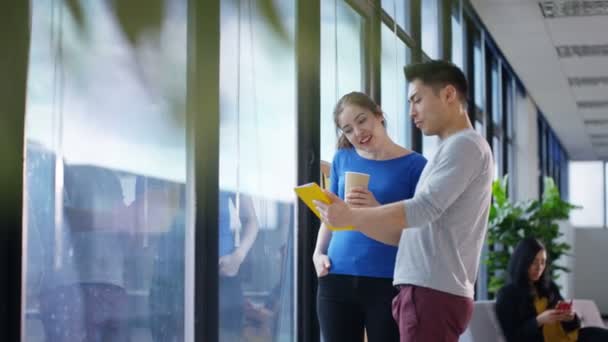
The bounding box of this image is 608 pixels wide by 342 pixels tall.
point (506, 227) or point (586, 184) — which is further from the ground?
point (586, 184)

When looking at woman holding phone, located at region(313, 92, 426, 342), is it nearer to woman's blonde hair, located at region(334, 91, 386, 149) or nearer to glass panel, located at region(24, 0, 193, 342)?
A: woman's blonde hair, located at region(334, 91, 386, 149)

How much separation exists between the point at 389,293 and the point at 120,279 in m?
0.72

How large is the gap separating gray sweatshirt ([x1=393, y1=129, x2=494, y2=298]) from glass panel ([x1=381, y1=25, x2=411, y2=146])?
8.40 ft

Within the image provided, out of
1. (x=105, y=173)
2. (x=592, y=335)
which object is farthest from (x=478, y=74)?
(x=105, y=173)

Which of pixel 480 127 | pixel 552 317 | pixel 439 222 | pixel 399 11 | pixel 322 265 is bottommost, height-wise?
pixel 552 317

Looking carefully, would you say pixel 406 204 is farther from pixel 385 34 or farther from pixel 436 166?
pixel 385 34

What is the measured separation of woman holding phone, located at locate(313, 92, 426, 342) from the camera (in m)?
2.42

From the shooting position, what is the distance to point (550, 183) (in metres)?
9.47

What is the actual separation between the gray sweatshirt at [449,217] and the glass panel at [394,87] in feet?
8.40

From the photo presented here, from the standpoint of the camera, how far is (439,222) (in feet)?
6.55

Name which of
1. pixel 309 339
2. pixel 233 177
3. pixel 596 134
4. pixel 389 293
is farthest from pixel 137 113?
pixel 596 134

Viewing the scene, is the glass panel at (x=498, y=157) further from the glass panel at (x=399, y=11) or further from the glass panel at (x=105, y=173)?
the glass panel at (x=105, y=173)

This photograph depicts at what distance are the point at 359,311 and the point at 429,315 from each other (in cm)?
48

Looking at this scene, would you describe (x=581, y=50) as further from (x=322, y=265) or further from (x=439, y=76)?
(x=439, y=76)
